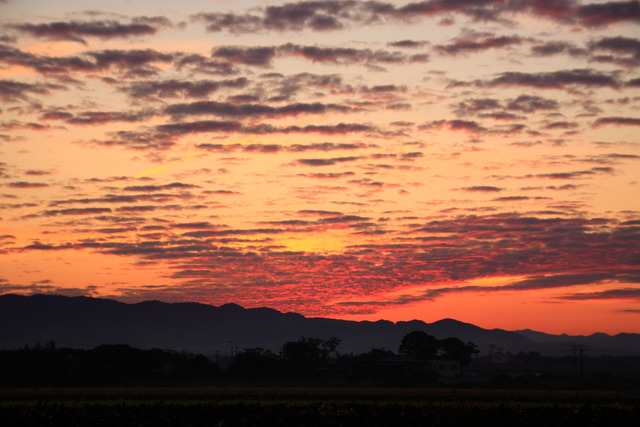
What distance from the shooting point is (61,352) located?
134 meters

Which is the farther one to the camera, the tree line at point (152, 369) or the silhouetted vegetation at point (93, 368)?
the tree line at point (152, 369)

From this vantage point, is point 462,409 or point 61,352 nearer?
point 462,409

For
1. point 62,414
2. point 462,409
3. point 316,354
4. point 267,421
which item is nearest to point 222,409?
point 267,421

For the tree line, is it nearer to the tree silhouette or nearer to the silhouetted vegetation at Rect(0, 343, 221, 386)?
the silhouetted vegetation at Rect(0, 343, 221, 386)

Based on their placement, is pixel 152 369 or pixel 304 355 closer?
pixel 152 369

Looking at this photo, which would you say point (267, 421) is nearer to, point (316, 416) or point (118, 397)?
point (316, 416)

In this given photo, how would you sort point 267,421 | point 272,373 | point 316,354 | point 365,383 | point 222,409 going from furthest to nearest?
1. point 316,354
2. point 272,373
3. point 365,383
4. point 222,409
5. point 267,421

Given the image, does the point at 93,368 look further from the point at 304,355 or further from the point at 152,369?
the point at 304,355

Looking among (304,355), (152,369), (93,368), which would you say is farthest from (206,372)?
(304,355)

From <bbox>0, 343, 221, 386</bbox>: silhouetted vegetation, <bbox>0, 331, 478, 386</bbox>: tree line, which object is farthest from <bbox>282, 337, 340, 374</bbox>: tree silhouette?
<bbox>0, 343, 221, 386</bbox>: silhouetted vegetation

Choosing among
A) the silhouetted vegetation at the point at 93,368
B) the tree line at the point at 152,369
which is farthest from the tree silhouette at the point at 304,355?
the silhouetted vegetation at the point at 93,368

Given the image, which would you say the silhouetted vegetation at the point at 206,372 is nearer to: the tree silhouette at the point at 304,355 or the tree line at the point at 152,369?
the tree line at the point at 152,369

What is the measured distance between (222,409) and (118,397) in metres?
27.2

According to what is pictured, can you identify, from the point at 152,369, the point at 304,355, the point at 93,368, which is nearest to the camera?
the point at 93,368
